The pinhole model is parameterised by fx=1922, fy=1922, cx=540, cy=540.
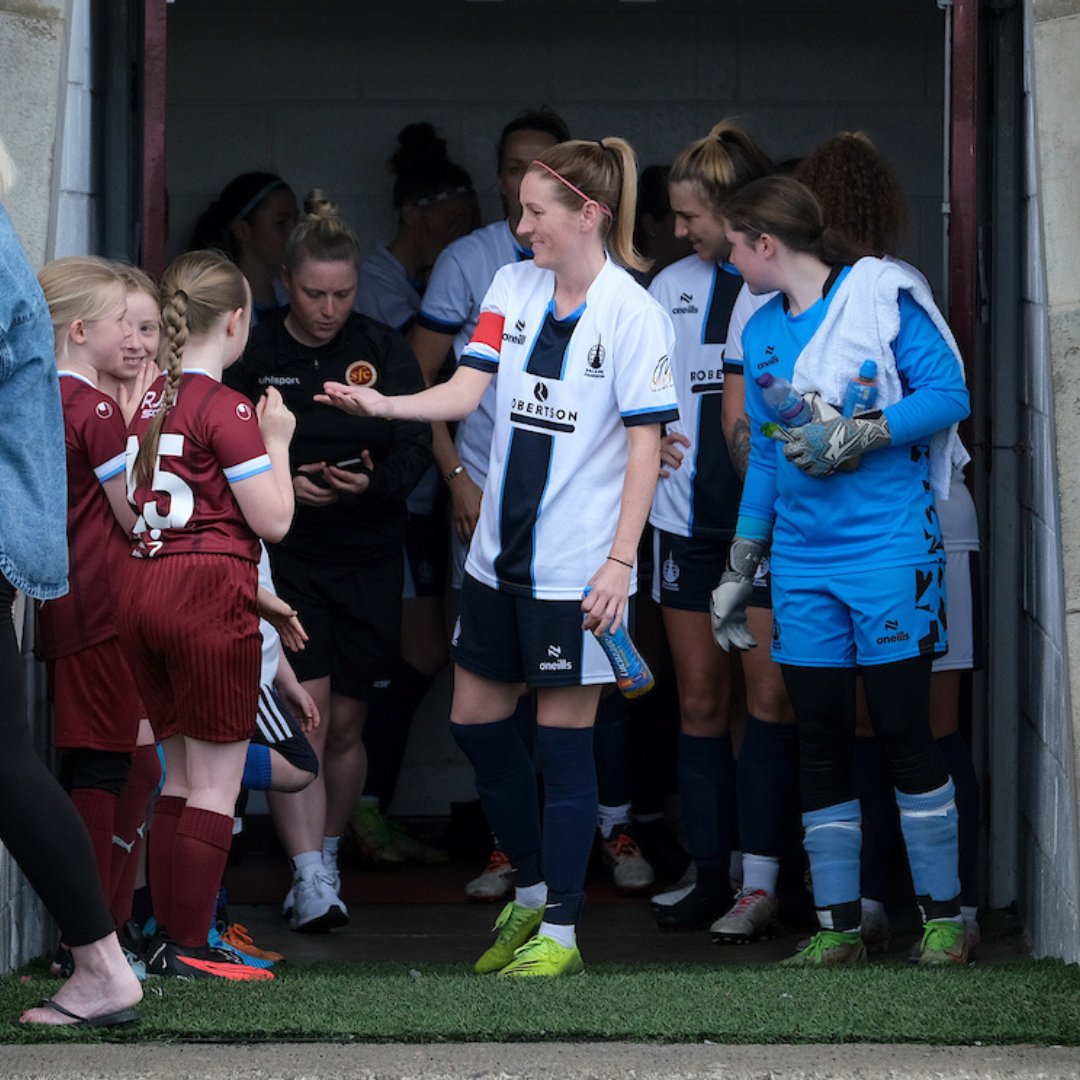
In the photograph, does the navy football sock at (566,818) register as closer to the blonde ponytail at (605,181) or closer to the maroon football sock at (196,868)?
the maroon football sock at (196,868)

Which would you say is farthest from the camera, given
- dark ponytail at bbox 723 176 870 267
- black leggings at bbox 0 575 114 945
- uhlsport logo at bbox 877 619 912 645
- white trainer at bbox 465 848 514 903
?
white trainer at bbox 465 848 514 903

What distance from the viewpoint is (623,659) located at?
152 inches

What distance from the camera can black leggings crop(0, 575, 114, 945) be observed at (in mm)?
3094

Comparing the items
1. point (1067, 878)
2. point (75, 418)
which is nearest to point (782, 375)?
point (1067, 878)

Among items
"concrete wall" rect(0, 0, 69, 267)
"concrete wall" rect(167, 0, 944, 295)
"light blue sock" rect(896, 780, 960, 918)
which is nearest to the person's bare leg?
"concrete wall" rect(0, 0, 69, 267)

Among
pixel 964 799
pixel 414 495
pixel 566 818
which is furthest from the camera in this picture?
pixel 414 495

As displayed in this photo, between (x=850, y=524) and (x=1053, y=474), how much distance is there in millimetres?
428

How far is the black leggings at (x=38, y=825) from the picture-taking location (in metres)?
3.09

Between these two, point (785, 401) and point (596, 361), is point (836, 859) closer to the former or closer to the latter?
point (785, 401)

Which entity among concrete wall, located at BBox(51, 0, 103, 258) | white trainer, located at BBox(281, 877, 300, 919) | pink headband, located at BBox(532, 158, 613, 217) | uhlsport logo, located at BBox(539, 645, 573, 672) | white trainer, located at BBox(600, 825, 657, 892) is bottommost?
white trainer, located at BBox(281, 877, 300, 919)

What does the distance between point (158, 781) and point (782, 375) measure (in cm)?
158

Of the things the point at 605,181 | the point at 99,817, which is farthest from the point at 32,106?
A: the point at 99,817

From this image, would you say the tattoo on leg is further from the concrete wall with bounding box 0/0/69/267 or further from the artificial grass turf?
the concrete wall with bounding box 0/0/69/267

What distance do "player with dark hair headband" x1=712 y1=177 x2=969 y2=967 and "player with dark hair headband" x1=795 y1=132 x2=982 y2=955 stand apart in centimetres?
21
